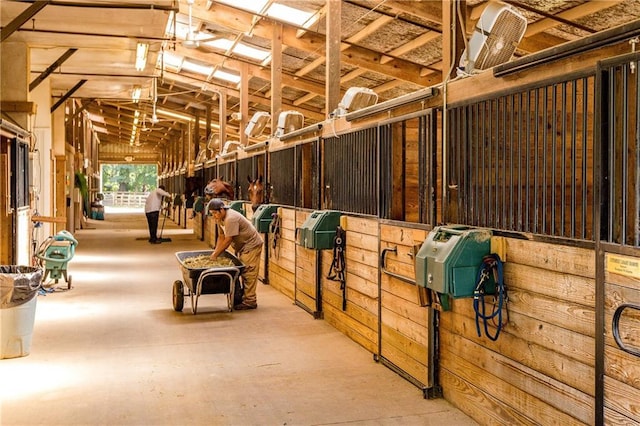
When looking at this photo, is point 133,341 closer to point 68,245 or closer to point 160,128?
point 68,245

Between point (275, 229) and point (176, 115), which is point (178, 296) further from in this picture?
point (176, 115)

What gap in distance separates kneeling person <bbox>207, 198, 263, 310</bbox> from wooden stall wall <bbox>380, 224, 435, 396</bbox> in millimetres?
2298

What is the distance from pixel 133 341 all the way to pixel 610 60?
434cm

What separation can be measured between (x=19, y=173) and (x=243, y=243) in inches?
105

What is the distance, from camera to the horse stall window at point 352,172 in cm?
523

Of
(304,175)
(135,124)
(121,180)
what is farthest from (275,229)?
(121,180)

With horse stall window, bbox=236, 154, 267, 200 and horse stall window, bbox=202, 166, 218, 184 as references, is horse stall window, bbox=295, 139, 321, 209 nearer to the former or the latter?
horse stall window, bbox=236, 154, 267, 200

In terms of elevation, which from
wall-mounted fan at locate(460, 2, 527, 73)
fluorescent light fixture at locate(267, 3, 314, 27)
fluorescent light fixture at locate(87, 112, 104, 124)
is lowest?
wall-mounted fan at locate(460, 2, 527, 73)

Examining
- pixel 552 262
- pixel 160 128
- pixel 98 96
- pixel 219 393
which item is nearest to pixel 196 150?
pixel 98 96

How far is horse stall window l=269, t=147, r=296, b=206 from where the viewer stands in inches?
304

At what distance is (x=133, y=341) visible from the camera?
551 centimetres

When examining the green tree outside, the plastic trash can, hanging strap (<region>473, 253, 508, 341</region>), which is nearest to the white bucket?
the plastic trash can

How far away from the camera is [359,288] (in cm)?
543

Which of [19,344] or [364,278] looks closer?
[19,344]
